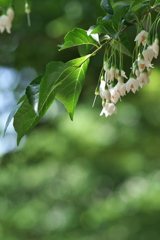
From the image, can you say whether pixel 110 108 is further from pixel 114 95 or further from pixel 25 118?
pixel 25 118

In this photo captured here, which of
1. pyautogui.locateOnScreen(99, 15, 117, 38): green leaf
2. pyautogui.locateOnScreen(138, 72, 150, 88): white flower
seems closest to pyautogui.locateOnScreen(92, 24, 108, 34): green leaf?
pyautogui.locateOnScreen(99, 15, 117, 38): green leaf

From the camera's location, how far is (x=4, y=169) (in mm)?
4207

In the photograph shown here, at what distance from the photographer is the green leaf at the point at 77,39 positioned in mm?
750

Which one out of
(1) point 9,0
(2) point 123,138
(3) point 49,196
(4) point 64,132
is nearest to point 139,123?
(2) point 123,138

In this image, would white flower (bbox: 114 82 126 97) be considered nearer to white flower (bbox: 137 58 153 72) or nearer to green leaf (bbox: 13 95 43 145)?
white flower (bbox: 137 58 153 72)

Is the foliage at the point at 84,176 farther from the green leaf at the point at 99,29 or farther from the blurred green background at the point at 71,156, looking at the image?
the green leaf at the point at 99,29

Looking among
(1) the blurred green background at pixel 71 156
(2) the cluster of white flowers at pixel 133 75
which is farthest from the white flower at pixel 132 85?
(1) the blurred green background at pixel 71 156

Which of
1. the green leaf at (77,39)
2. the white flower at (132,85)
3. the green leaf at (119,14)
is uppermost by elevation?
the green leaf at (119,14)

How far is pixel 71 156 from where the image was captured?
4.07m

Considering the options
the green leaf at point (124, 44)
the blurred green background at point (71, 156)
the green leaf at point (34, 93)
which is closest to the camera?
the green leaf at point (34, 93)

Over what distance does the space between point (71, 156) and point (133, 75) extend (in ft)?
10.5

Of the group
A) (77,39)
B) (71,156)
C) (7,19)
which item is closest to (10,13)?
(7,19)

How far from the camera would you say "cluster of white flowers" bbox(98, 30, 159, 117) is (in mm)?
779

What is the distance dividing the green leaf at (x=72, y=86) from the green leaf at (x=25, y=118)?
0.17 feet
